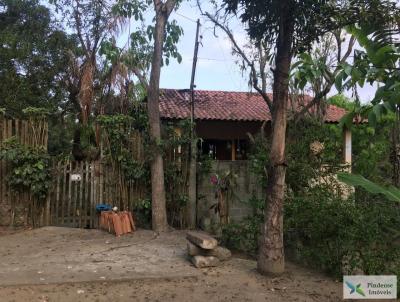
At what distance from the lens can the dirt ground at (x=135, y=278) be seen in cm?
596

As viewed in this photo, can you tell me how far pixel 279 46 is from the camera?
671 centimetres

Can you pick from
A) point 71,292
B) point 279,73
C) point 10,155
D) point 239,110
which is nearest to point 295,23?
point 279,73

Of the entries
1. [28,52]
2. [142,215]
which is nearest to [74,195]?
[142,215]

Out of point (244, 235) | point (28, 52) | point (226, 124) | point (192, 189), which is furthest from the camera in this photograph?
point (226, 124)

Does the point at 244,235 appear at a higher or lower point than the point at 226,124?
lower

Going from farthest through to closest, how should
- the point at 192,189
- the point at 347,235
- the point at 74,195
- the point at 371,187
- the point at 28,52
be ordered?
1. the point at 28,52
2. the point at 192,189
3. the point at 74,195
4. the point at 347,235
5. the point at 371,187

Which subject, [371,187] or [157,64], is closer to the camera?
[371,187]

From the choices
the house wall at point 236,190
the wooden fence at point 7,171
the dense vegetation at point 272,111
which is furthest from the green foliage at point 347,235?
the wooden fence at point 7,171

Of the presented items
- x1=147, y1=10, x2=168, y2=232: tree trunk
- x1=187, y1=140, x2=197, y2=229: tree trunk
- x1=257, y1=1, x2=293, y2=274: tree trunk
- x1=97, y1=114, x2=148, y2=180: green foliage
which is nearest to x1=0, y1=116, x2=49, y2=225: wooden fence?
x1=97, y1=114, x2=148, y2=180: green foliage

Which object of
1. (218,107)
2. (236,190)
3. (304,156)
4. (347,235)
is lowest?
(347,235)

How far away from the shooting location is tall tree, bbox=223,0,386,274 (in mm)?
6324

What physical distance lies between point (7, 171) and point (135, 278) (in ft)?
16.7

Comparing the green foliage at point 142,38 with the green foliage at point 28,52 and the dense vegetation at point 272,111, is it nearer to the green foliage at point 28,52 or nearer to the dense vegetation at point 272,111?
the dense vegetation at point 272,111

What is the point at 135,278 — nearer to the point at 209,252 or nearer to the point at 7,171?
the point at 209,252
